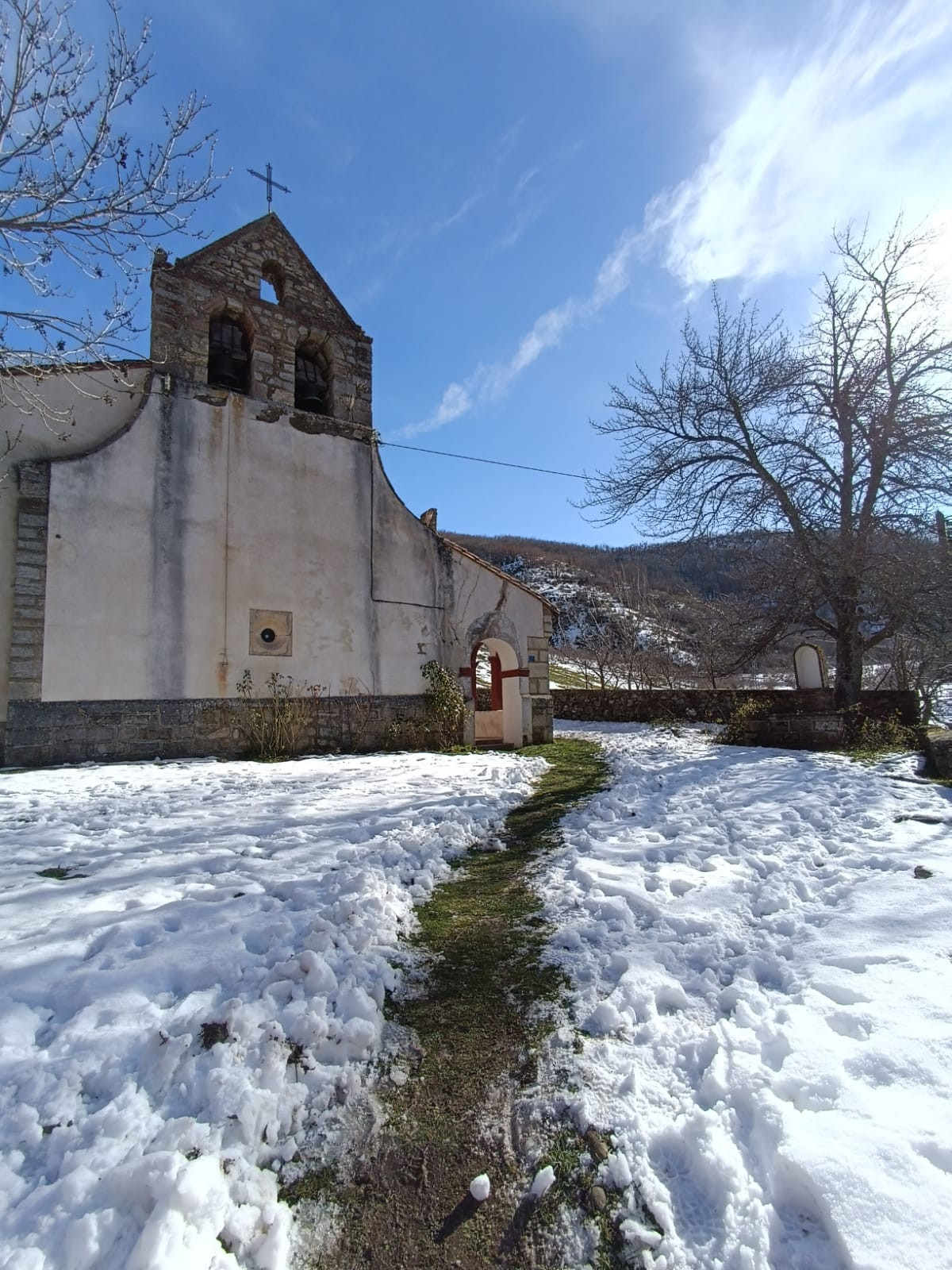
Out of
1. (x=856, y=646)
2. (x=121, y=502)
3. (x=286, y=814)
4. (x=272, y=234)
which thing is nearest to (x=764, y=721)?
(x=856, y=646)

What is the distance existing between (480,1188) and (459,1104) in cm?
32

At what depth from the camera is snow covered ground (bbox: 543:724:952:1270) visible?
1.52m

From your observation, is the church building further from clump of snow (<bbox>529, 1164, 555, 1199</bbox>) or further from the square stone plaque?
clump of snow (<bbox>529, 1164, 555, 1199</bbox>)

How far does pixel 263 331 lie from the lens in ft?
33.0

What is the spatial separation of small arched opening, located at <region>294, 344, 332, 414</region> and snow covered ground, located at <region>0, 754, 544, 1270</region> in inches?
323

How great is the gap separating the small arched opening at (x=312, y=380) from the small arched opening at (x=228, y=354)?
0.86 m

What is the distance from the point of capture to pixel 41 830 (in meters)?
4.22

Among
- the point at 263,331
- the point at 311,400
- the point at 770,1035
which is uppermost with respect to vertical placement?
the point at 263,331

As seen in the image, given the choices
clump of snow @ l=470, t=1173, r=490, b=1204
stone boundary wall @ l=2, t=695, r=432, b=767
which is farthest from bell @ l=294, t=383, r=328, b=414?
Answer: clump of snow @ l=470, t=1173, r=490, b=1204

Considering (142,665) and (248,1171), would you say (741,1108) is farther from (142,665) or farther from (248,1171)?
(142,665)

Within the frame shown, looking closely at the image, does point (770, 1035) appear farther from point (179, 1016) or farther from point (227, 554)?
point (227, 554)

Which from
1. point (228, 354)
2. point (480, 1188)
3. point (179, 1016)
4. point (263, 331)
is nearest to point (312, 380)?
point (263, 331)

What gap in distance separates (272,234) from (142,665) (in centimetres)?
765

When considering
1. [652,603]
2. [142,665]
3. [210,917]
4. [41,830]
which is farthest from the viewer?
[652,603]
